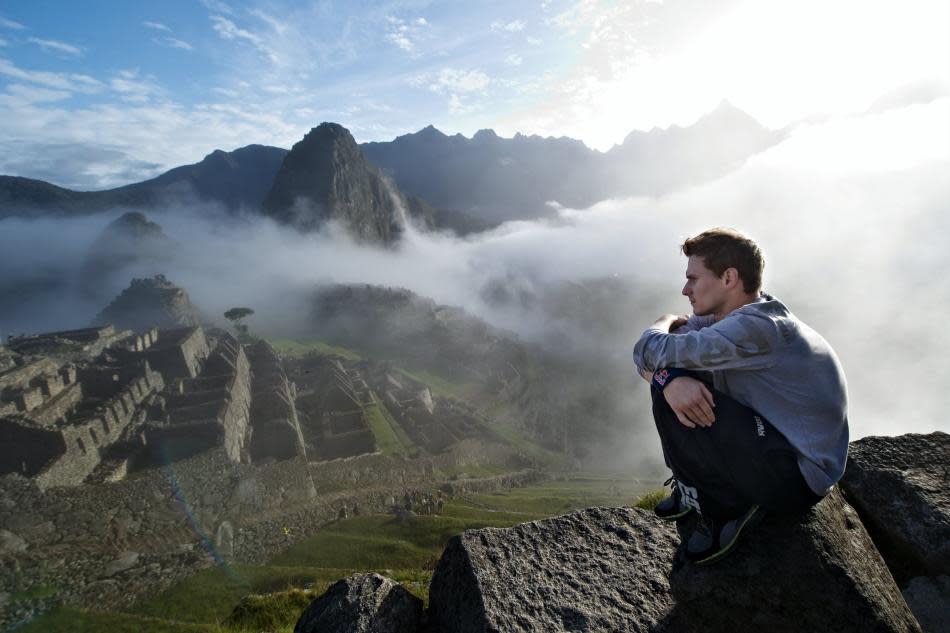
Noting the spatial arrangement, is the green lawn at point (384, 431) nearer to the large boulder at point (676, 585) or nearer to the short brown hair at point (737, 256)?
the large boulder at point (676, 585)

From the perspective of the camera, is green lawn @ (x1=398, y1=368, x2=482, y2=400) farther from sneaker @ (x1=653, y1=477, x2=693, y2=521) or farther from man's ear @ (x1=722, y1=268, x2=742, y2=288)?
man's ear @ (x1=722, y1=268, x2=742, y2=288)

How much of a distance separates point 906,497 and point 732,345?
4622 mm

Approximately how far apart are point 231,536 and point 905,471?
29.6 metres

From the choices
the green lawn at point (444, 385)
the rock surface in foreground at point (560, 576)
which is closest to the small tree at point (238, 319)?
the green lawn at point (444, 385)

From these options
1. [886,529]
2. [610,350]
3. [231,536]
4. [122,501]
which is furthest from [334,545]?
[610,350]

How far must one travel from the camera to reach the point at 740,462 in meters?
3.86

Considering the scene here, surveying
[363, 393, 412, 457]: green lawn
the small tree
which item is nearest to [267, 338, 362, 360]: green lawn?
the small tree

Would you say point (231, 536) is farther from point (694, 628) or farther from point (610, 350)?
point (610, 350)

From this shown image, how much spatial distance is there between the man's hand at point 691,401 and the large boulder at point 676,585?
1653 mm

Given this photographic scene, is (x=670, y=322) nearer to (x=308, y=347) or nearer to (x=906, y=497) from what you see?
(x=906, y=497)

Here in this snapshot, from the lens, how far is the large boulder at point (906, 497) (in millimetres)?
5406

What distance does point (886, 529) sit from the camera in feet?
19.0

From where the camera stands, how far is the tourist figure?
3.67 m

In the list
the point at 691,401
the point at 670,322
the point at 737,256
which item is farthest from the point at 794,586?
the point at 737,256
